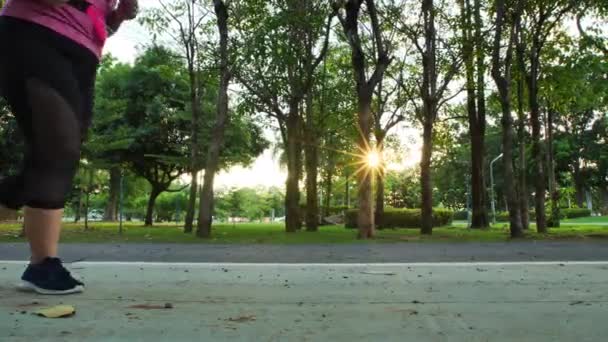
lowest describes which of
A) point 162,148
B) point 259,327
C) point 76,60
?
point 259,327

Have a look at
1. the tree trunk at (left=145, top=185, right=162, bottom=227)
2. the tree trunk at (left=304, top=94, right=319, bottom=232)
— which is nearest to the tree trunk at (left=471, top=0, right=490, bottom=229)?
the tree trunk at (left=304, top=94, right=319, bottom=232)

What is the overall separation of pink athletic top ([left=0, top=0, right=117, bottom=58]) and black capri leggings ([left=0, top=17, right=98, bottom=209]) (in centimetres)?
4

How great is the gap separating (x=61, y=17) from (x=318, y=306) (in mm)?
1824

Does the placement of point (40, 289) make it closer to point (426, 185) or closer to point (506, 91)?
point (506, 91)

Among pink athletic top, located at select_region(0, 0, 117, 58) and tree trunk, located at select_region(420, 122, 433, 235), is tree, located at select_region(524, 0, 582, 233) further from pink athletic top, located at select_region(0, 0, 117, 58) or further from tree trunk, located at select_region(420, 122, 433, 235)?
pink athletic top, located at select_region(0, 0, 117, 58)

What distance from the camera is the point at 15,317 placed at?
224 centimetres

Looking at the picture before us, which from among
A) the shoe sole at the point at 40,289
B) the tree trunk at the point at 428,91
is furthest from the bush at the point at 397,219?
the shoe sole at the point at 40,289

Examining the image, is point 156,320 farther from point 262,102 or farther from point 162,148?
point 162,148

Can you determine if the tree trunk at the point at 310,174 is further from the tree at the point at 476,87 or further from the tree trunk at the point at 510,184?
the tree trunk at the point at 510,184

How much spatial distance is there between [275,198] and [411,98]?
50.7 metres

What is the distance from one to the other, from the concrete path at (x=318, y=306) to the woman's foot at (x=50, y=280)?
0.07 m

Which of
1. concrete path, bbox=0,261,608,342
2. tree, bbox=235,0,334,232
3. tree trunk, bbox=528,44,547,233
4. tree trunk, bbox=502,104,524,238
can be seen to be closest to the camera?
concrete path, bbox=0,261,608,342

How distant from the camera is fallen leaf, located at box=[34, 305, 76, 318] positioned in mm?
2240

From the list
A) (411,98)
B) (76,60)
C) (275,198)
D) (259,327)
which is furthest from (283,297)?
(275,198)
